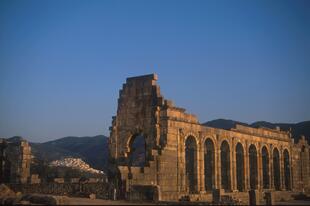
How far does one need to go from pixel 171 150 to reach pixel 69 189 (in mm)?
6127

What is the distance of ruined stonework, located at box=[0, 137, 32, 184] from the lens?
3064 cm

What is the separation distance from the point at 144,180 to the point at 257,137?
54.0 feet

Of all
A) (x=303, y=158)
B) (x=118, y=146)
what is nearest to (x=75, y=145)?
(x=303, y=158)

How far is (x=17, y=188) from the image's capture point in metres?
26.3

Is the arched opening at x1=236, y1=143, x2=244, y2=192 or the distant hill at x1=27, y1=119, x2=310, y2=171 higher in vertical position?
the distant hill at x1=27, y1=119, x2=310, y2=171

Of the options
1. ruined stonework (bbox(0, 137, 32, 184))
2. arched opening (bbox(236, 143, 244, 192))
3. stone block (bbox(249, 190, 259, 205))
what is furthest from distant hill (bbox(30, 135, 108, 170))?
stone block (bbox(249, 190, 259, 205))

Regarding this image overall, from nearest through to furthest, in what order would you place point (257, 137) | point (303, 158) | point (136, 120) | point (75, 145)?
point (136, 120), point (257, 137), point (303, 158), point (75, 145)

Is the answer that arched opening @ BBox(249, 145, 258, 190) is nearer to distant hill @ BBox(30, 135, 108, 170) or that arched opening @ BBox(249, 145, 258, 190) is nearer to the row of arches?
the row of arches

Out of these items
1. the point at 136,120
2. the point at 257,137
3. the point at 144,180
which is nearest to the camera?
the point at 144,180

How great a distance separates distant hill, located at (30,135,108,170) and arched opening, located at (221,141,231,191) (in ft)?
143

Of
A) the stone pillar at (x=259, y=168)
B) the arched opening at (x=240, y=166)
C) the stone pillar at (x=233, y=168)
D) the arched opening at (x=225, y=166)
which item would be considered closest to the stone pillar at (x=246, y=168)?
the arched opening at (x=240, y=166)

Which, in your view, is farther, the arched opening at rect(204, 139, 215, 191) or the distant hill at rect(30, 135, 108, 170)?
the distant hill at rect(30, 135, 108, 170)

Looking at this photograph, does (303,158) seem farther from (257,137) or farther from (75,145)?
(75,145)

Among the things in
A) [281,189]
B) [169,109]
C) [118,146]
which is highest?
[169,109]
